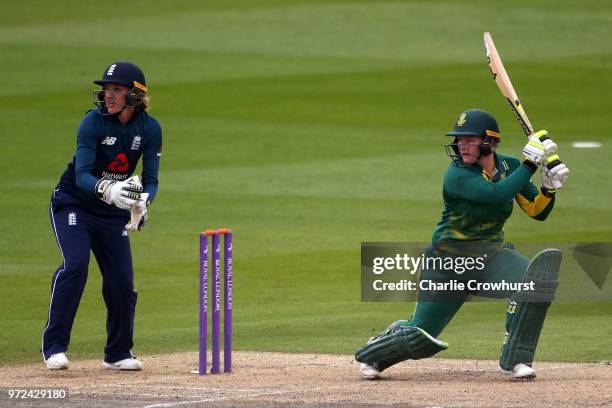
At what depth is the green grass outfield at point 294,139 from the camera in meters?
12.0

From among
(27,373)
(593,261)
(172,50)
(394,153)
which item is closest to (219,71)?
(172,50)

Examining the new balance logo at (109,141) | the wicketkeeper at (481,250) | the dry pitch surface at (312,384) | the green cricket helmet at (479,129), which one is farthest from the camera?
the new balance logo at (109,141)

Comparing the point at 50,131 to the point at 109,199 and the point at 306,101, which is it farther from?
the point at 109,199

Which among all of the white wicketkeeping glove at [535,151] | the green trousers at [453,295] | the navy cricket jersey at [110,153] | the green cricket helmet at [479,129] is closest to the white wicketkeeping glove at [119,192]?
the navy cricket jersey at [110,153]

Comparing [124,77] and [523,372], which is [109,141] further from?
[523,372]

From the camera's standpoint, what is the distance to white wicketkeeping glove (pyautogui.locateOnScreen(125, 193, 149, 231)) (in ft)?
29.5

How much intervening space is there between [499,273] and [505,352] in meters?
0.52

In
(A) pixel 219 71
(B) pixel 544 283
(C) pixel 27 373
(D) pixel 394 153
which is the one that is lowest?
(C) pixel 27 373

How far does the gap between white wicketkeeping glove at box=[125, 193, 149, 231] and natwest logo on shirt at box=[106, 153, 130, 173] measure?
1.25 ft

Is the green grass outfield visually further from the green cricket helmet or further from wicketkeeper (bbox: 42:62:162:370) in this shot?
the green cricket helmet

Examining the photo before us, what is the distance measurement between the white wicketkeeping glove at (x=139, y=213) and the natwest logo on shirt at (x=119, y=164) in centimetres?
38

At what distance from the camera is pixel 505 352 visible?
340 inches

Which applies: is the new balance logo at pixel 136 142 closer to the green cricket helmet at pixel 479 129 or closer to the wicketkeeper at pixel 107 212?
the wicketkeeper at pixel 107 212

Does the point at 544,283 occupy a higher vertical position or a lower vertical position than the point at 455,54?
lower
